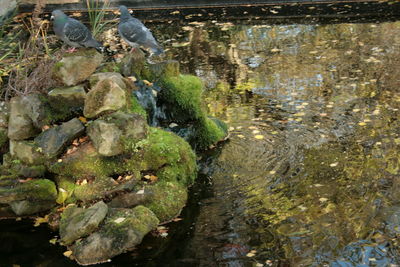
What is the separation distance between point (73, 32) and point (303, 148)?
3097 millimetres

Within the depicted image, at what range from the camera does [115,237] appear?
5387 mm

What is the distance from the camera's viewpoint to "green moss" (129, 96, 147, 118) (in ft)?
22.7

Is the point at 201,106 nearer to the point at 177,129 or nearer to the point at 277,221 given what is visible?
the point at 177,129

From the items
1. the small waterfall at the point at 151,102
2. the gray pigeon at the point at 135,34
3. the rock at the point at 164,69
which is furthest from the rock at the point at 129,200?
the gray pigeon at the point at 135,34

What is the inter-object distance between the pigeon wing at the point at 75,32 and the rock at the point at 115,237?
227 centimetres

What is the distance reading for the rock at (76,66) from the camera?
6723 mm

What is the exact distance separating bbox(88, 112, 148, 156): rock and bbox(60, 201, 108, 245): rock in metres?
0.74

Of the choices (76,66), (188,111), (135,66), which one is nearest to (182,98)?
(188,111)

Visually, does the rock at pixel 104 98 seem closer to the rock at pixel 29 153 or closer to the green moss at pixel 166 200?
the rock at pixel 29 153

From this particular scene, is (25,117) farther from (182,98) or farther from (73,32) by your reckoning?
(182,98)

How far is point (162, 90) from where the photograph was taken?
757 centimetres

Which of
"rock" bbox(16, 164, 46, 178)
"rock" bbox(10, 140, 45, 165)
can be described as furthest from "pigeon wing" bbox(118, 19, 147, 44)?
"rock" bbox(16, 164, 46, 178)

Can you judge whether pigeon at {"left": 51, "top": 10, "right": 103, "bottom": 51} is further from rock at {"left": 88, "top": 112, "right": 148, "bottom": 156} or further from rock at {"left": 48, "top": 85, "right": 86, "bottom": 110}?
rock at {"left": 88, "top": 112, "right": 148, "bottom": 156}

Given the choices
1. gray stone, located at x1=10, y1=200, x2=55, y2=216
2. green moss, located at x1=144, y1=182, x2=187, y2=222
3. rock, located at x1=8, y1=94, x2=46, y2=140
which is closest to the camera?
green moss, located at x1=144, y1=182, x2=187, y2=222
